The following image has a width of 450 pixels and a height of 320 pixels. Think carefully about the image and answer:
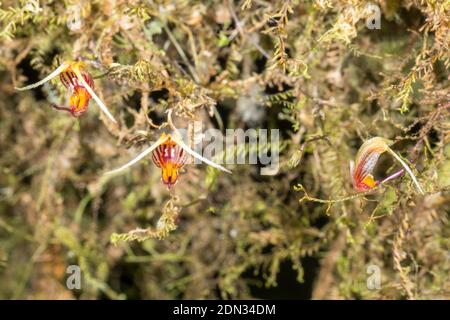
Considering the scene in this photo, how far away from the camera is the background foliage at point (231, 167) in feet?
2.61

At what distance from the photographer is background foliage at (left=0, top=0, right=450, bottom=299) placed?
0.80 meters

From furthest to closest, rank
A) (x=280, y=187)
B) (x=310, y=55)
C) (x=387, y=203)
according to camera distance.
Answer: (x=280, y=187)
(x=310, y=55)
(x=387, y=203)

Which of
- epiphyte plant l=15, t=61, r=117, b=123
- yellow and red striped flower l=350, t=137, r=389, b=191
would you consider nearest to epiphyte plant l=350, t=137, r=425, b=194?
yellow and red striped flower l=350, t=137, r=389, b=191

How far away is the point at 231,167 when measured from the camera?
104cm

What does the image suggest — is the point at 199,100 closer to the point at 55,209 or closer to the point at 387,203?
the point at 387,203

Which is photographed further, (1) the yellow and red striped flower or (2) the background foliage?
(2) the background foliage

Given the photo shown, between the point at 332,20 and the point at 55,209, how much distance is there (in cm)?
65

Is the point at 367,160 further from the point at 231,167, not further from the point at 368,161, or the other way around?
the point at 231,167

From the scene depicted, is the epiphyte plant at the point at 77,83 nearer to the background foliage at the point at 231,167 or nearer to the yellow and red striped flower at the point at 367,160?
the background foliage at the point at 231,167

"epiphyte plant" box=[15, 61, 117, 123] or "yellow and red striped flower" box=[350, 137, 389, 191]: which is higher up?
"epiphyte plant" box=[15, 61, 117, 123]

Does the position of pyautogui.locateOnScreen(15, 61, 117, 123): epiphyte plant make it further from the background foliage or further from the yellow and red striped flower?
the yellow and red striped flower

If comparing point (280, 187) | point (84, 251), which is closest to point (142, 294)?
point (84, 251)

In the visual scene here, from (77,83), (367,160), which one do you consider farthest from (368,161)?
(77,83)

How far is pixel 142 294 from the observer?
1.21 m
